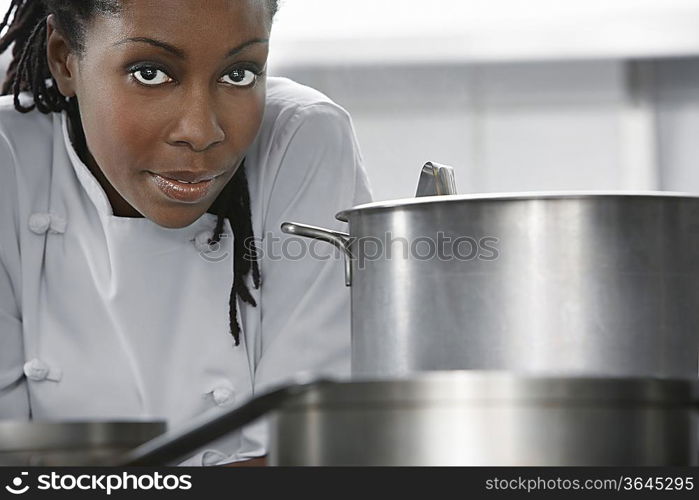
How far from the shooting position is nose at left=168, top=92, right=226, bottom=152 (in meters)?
0.86

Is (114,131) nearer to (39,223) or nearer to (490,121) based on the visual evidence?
(39,223)

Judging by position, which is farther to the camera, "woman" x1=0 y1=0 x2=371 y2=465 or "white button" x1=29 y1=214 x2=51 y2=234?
"white button" x1=29 y1=214 x2=51 y2=234

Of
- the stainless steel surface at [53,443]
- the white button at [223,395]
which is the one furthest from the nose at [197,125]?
the stainless steel surface at [53,443]

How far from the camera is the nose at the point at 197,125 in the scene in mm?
856

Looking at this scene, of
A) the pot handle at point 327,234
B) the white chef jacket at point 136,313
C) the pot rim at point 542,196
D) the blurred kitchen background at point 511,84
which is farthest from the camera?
the blurred kitchen background at point 511,84

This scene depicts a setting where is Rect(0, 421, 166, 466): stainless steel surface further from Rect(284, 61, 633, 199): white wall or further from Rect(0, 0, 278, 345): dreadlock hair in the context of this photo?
Rect(284, 61, 633, 199): white wall

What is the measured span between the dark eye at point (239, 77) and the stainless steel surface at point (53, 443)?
0.50 metres

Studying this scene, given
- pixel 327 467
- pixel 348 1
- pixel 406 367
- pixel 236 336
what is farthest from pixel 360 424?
pixel 348 1

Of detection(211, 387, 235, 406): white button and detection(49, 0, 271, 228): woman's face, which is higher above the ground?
detection(49, 0, 271, 228): woman's face

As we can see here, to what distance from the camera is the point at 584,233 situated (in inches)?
24.2

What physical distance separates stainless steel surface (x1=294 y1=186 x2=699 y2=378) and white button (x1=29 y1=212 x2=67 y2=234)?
47cm

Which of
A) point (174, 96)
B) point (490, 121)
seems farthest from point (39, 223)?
point (490, 121)

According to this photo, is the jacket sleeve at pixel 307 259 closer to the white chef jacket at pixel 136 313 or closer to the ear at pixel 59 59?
the white chef jacket at pixel 136 313

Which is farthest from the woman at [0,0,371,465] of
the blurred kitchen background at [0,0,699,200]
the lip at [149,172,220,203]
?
the blurred kitchen background at [0,0,699,200]
